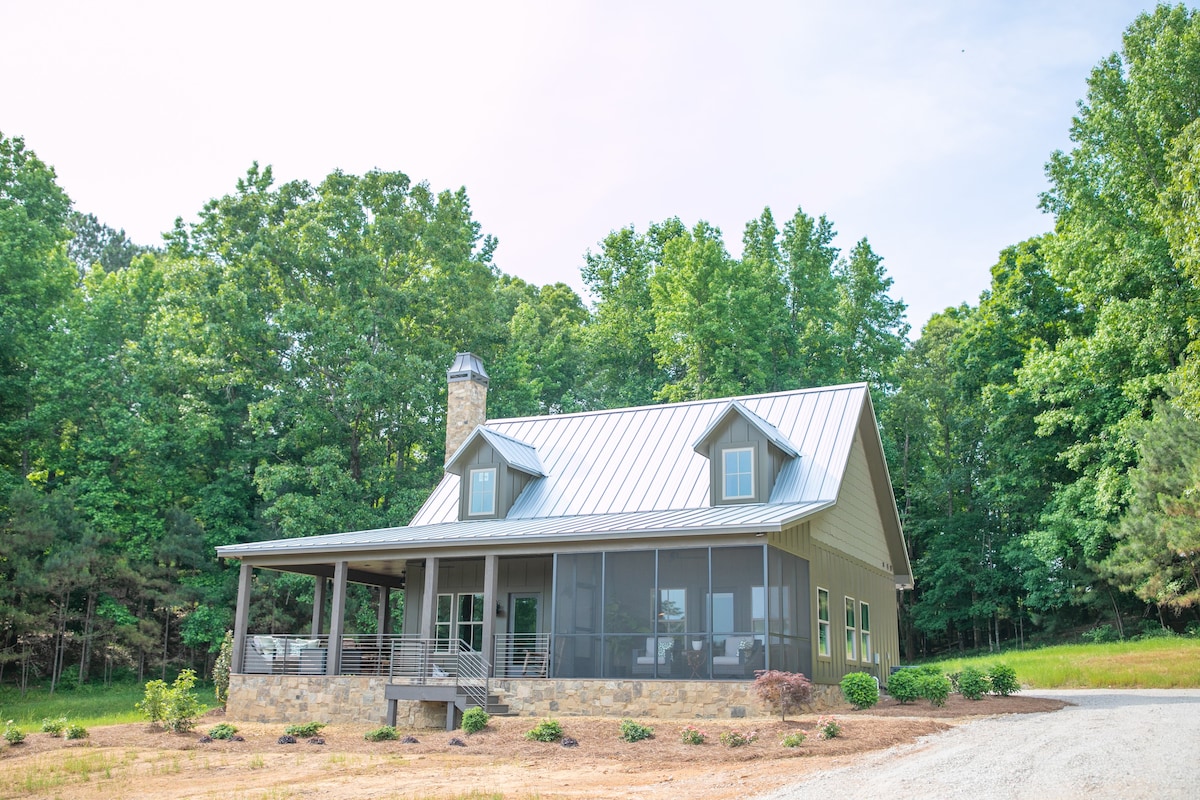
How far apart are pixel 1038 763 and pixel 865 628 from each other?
42.6 feet

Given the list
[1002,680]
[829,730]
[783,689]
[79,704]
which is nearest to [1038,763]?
[829,730]

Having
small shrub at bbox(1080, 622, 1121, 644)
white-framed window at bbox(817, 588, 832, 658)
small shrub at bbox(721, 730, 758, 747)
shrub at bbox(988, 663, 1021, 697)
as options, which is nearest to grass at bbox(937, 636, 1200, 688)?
small shrub at bbox(1080, 622, 1121, 644)

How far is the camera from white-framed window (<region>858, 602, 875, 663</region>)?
2248cm

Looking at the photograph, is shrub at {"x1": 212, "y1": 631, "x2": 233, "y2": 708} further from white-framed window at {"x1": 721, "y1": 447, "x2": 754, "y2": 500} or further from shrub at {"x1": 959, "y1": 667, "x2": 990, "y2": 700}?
shrub at {"x1": 959, "y1": 667, "x2": 990, "y2": 700}

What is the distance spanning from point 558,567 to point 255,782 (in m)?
8.01

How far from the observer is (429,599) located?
20109 mm

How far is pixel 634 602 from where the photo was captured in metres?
18.4

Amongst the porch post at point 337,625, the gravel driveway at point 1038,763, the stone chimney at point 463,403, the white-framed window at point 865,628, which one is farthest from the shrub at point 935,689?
the stone chimney at point 463,403

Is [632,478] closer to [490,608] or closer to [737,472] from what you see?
[737,472]

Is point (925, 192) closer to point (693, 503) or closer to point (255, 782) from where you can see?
point (693, 503)

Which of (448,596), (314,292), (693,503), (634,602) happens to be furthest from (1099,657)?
(314,292)

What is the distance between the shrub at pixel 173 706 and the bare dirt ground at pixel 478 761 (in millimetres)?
453

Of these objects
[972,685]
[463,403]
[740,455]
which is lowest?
[972,685]

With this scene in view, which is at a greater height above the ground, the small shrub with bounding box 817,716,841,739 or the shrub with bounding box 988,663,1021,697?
the shrub with bounding box 988,663,1021,697
